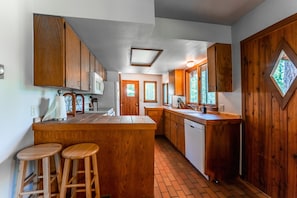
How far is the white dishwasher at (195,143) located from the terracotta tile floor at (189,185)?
0.16 m

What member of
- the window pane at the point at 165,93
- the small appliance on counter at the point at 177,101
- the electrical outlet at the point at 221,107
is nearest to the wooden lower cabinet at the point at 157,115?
the small appliance on counter at the point at 177,101

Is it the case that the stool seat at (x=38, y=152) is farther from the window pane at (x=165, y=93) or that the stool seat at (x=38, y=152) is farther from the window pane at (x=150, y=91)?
the window pane at (x=150, y=91)

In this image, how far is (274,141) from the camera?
2010 mm

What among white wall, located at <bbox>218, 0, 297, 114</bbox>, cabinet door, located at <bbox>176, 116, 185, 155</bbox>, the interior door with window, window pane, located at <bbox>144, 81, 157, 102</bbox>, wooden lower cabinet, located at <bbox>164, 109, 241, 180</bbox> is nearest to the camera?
white wall, located at <bbox>218, 0, 297, 114</bbox>

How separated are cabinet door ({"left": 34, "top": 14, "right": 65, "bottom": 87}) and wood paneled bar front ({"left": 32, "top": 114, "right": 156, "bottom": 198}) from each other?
1.57 feet

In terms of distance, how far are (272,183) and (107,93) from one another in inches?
163

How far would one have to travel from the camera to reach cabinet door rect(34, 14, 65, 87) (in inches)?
70.3

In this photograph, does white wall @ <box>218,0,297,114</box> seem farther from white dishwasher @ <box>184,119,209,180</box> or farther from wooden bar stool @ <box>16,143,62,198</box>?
wooden bar stool @ <box>16,143,62,198</box>

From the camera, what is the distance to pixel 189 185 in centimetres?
235

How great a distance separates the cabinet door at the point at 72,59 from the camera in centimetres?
193

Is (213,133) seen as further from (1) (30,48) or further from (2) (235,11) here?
(1) (30,48)

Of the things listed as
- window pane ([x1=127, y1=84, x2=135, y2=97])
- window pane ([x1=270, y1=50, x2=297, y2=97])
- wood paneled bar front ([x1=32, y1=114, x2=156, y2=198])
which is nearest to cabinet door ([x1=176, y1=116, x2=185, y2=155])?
wood paneled bar front ([x1=32, y1=114, x2=156, y2=198])

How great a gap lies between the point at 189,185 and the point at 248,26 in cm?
235

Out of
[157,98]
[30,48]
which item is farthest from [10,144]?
[157,98]
